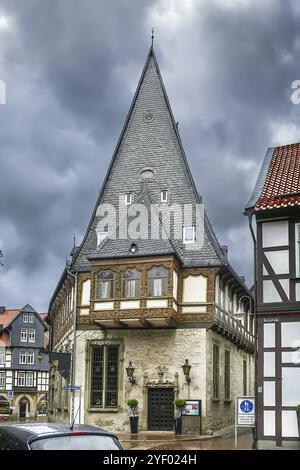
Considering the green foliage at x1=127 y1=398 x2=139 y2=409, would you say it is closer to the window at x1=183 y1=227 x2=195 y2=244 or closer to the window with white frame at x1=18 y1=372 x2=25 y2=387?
the window at x1=183 y1=227 x2=195 y2=244

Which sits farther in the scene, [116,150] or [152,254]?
[116,150]

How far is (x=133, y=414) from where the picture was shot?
32.5 metres

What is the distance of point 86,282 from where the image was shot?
35.9 m

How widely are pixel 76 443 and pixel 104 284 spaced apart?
25.0 m

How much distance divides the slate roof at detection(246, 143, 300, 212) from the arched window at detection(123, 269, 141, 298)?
10748 millimetres

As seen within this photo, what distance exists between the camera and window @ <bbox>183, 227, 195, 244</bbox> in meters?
35.3

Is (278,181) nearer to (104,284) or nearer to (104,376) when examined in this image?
(104,284)

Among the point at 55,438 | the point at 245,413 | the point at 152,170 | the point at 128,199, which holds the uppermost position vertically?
the point at 152,170

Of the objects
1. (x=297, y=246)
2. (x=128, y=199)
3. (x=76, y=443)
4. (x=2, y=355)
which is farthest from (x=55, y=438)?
(x=2, y=355)

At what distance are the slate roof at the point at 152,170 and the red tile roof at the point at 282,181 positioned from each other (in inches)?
388

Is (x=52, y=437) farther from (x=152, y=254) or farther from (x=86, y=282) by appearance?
(x=86, y=282)
